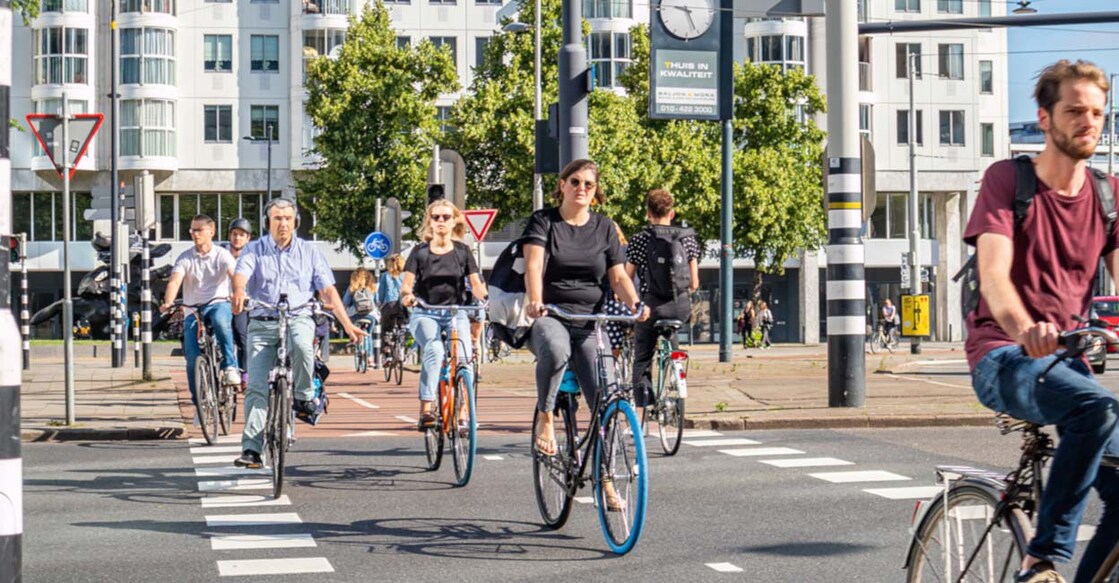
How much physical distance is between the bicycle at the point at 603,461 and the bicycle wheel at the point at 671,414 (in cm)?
358

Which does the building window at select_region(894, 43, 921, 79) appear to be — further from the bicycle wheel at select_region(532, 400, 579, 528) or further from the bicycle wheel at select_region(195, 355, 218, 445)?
the bicycle wheel at select_region(532, 400, 579, 528)

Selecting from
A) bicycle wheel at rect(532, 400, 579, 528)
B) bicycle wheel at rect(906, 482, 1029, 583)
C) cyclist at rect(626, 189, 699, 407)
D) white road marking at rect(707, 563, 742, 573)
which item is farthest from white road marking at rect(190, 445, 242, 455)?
bicycle wheel at rect(906, 482, 1029, 583)

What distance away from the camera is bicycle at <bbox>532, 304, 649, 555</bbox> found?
7.45 m

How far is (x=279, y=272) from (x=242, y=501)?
1.65m

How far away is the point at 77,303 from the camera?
147 feet

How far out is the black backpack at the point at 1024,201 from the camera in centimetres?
450

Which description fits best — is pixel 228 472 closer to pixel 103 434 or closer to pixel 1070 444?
pixel 103 434

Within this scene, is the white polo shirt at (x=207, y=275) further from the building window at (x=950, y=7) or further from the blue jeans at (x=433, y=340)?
the building window at (x=950, y=7)

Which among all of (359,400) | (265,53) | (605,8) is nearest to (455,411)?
(359,400)

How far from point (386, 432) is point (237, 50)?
4743 centimetres

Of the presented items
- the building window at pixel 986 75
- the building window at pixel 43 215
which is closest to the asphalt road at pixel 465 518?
the building window at pixel 43 215

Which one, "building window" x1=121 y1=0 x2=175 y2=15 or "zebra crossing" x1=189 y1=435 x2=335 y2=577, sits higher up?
"building window" x1=121 y1=0 x2=175 y2=15

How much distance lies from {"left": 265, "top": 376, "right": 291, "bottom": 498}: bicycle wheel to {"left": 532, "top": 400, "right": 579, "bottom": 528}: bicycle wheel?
1809 millimetres

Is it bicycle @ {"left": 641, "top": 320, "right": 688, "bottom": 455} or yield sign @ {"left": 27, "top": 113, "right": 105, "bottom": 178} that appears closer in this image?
bicycle @ {"left": 641, "top": 320, "right": 688, "bottom": 455}
